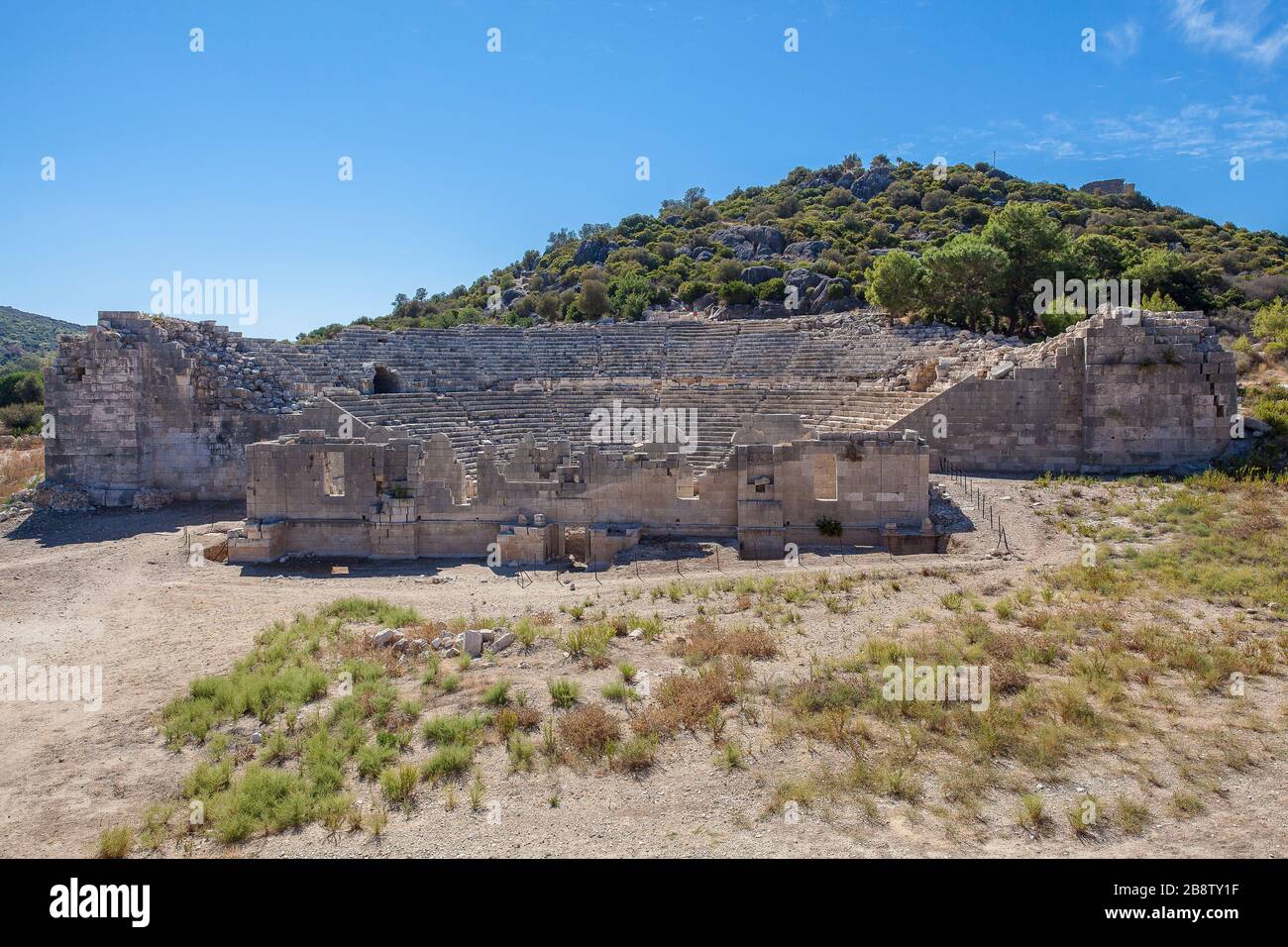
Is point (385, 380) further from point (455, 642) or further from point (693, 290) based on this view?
point (693, 290)

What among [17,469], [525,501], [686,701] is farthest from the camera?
[17,469]

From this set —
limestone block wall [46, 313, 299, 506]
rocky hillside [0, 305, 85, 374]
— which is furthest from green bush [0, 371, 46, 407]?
rocky hillside [0, 305, 85, 374]

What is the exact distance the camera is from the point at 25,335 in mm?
81375

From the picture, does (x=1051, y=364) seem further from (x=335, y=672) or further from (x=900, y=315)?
(x=335, y=672)

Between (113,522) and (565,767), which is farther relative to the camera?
(113,522)

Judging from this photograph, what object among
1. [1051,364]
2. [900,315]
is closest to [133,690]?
[1051,364]

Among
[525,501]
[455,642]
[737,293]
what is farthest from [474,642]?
[737,293]

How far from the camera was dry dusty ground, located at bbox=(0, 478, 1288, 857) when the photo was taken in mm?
4637

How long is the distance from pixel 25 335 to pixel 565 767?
4118 inches

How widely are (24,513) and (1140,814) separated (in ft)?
70.8

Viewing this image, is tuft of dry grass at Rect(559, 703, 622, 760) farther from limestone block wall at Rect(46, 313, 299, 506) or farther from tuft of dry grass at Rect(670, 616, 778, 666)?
limestone block wall at Rect(46, 313, 299, 506)

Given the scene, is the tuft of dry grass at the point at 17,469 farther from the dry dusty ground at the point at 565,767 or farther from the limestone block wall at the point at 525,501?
the limestone block wall at the point at 525,501

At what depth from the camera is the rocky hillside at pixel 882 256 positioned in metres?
28.9

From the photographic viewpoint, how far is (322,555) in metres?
13.8
